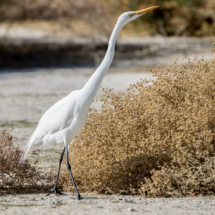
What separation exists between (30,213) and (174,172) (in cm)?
145

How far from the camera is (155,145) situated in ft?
13.6

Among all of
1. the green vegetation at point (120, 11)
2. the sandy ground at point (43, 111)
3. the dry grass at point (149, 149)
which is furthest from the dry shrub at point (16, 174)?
the green vegetation at point (120, 11)

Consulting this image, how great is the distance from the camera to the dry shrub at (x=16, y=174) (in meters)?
4.18

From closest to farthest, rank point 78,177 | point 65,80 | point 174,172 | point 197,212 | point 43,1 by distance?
point 197,212, point 174,172, point 78,177, point 65,80, point 43,1

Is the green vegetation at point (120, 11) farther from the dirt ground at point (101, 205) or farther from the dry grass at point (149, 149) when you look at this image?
the dirt ground at point (101, 205)

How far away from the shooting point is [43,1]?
55.2 ft

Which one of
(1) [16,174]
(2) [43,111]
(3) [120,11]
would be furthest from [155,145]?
(3) [120,11]

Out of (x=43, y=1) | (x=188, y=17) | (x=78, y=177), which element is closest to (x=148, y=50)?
(x=43, y=1)

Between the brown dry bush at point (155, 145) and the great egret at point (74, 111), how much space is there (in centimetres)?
31

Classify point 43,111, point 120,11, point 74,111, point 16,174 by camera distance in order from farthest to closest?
1. point 120,11
2. point 43,111
3. point 16,174
4. point 74,111

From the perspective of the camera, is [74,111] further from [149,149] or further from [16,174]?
[16,174]

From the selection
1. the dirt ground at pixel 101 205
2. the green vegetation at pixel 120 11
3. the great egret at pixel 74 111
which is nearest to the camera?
the dirt ground at pixel 101 205

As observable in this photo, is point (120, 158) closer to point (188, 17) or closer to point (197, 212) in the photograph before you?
point (197, 212)

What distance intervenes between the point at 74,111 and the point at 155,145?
0.90 metres
